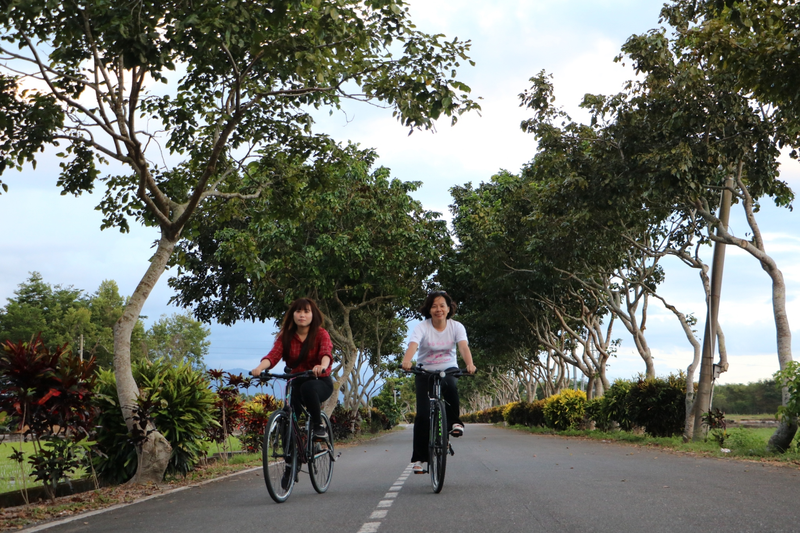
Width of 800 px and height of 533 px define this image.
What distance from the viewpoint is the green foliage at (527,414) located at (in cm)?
3634

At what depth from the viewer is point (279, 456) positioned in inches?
282

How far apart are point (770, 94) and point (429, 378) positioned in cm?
706

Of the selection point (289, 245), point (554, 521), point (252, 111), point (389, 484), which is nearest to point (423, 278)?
point (289, 245)

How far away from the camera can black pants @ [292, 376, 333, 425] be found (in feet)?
25.0

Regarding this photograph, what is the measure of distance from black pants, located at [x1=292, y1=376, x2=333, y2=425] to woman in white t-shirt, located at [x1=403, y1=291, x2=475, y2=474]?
3.12 feet

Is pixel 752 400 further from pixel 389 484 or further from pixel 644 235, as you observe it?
pixel 389 484

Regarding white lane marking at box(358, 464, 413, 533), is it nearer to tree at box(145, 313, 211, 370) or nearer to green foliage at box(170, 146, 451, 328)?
green foliage at box(170, 146, 451, 328)

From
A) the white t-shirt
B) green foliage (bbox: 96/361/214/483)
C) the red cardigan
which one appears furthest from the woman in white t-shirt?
green foliage (bbox: 96/361/214/483)

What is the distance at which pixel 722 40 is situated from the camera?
39.1 ft

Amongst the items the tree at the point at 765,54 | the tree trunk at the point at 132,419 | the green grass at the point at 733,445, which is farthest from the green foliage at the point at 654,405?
the tree trunk at the point at 132,419

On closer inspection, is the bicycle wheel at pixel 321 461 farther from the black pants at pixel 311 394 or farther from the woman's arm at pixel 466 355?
the woman's arm at pixel 466 355

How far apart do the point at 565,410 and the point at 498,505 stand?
81.8 feet

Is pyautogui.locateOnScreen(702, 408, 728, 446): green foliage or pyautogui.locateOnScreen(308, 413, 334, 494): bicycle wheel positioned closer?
pyautogui.locateOnScreen(308, 413, 334, 494): bicycle wheel

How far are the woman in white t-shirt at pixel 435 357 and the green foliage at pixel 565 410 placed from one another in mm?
21575
